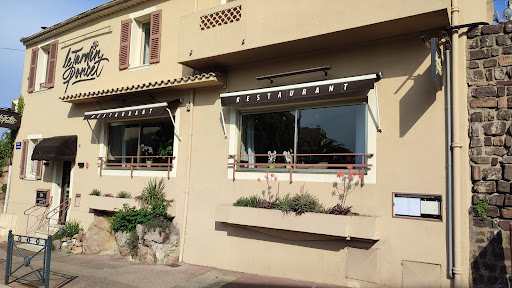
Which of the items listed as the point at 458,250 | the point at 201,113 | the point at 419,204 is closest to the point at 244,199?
the point at 201,113

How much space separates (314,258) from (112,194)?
6.17 m

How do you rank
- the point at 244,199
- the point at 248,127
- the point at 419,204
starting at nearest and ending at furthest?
the point at 419,204
the point at 244,199
the point at 248,127

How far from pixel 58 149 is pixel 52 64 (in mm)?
3697

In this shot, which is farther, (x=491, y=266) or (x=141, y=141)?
(x=141, y=141)

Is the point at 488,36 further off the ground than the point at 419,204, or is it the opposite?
the point at 488,36

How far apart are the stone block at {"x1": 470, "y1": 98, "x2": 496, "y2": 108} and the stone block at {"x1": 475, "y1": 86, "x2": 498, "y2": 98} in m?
0.07

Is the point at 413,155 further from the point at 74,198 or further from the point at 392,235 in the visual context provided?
the point at 74,198

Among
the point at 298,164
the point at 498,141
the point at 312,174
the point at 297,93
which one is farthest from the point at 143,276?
the point at 498,141

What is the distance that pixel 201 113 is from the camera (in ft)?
29.7

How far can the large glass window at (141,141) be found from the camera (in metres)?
9.86

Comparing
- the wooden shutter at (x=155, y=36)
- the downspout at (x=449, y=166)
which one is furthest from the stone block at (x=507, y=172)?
the wooden shutter at (x=155, y=36)

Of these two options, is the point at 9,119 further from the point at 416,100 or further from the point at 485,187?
the point at 485,187

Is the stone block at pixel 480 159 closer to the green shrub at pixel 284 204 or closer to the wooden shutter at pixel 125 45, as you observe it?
the green shrub at pixel 284 204

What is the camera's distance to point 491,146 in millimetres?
5789
